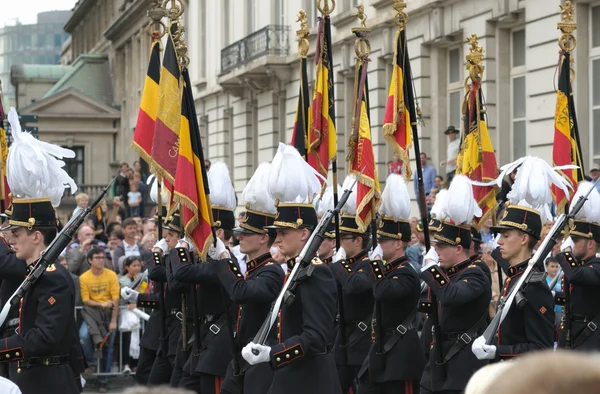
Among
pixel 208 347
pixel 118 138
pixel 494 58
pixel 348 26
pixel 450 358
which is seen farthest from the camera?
pixel 118 138

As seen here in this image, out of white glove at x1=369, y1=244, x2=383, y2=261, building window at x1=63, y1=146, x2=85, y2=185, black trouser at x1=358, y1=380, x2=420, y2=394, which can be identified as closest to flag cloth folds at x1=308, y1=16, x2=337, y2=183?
white glove at x1=369, y1=244, x2=383, y2=261

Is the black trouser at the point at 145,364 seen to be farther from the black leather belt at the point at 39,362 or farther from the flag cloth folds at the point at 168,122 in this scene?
the black leather belt at the point at 39,362

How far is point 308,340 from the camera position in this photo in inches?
237

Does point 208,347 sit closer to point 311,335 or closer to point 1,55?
point 311,335

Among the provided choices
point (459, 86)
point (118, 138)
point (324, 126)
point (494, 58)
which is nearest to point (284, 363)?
point (324, 126)

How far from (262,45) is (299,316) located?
22603 millimetres

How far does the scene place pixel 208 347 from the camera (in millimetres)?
7801

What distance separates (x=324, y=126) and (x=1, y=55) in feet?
423

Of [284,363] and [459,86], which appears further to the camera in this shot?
[459,86]

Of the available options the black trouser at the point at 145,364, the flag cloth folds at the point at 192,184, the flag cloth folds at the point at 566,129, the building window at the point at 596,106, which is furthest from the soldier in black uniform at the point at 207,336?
the building window at the point at 596,106

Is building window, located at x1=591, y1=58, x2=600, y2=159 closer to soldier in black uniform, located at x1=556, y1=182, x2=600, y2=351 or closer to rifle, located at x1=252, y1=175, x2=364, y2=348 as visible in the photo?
soldier in black uniform, located at x1=556, y1=182, x2=600, y2=351

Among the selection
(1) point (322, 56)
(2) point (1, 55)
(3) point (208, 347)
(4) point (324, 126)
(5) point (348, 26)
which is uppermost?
(2) point (1, 55)

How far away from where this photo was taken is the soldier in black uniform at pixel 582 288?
7.82 metres

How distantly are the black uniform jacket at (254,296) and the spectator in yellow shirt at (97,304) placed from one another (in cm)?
646
